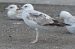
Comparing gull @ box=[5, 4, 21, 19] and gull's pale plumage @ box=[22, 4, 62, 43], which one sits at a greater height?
gull's pale plumage @ box=[22, 4, 62, 43]

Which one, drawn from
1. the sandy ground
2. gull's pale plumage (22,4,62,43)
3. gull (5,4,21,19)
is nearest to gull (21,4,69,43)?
gull's pale plumage (22,4,62,43)

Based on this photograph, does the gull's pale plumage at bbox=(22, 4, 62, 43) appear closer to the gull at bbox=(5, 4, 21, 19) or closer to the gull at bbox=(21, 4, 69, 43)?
the gull at bbox=(21, 4, 69, 43)

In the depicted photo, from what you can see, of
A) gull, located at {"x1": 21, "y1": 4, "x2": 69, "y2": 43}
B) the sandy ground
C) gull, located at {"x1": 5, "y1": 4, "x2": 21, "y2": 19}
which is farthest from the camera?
gull, located at {"x1": 5, "y1": 4, "x2": 21, "y2": 19}

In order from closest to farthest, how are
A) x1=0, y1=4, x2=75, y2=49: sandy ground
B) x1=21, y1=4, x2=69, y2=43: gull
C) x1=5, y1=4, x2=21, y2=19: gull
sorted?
x1=0, y1=4, x2=75, y2=49: sandy ground → x1=21, y1=4, x2=69, y2=43: gull → x1=5, y1=4, x2=21, y2=19: gull

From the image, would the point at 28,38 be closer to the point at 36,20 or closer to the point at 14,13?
the point at 36,20

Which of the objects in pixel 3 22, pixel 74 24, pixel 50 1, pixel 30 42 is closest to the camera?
pixel 30 42

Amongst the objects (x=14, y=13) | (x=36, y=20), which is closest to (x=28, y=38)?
(x=36, y=20)

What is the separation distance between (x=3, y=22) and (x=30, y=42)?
2.74m

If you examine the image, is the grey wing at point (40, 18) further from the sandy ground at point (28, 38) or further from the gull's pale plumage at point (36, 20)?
the sandy ground at point (28, 38)

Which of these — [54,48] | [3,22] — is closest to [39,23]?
[54,48]

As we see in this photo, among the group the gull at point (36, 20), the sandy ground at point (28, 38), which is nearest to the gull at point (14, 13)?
the sandy ground at point (28, 38)

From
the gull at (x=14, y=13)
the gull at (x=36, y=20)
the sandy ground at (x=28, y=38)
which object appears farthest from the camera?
the gull at (x=14, y=13)

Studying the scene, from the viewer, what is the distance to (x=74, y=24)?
8.90m

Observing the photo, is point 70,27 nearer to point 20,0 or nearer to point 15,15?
point 15,15
